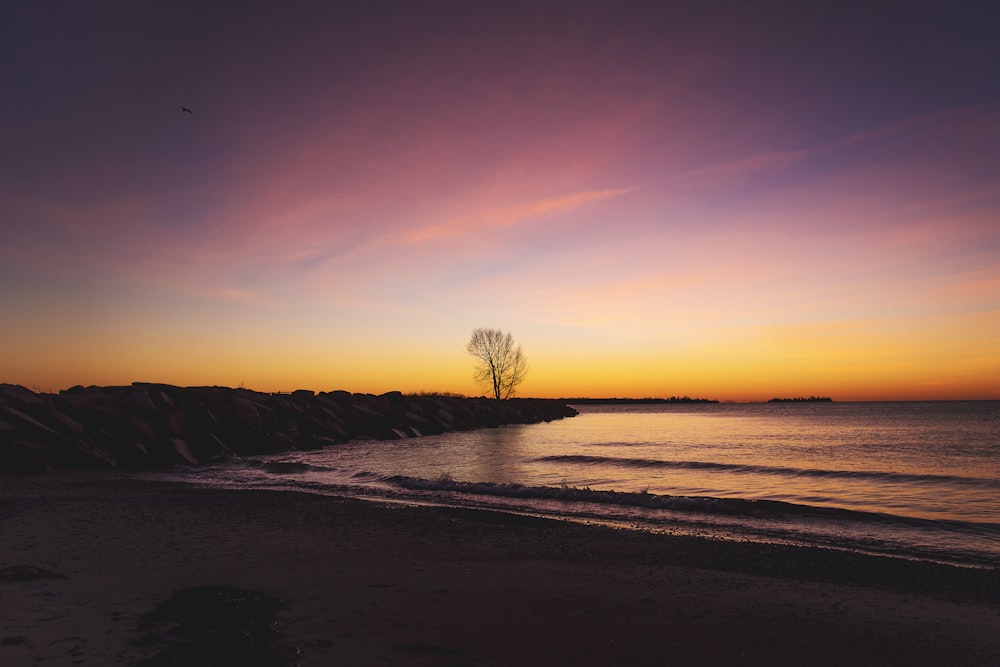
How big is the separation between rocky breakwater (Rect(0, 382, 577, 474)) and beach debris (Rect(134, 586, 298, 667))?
17358 millimetres

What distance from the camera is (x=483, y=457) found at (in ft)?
86.6

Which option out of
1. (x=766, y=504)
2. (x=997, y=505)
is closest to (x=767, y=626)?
(x=766, y=504)

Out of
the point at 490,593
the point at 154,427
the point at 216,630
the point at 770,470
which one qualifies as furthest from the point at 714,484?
the point at 154,427

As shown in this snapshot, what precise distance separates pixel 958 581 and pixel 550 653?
20.7ft

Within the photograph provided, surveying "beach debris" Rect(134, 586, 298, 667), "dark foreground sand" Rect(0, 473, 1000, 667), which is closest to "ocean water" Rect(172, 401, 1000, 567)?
"dark foreground sand" Rect(0, 473, 1000, 667)

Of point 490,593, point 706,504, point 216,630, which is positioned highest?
point 216,630

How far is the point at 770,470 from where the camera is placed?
2198 centimetres

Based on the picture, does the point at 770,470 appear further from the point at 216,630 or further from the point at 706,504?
the point at 216,630

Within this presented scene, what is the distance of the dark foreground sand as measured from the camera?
518 centimetres

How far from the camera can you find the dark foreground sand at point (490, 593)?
518cm

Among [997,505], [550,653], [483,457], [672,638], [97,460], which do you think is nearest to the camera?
[550,653]

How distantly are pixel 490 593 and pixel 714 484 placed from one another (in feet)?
44.9

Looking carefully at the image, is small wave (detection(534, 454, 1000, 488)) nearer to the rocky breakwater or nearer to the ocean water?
the ocean water

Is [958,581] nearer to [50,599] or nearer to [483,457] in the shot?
[50,599]
